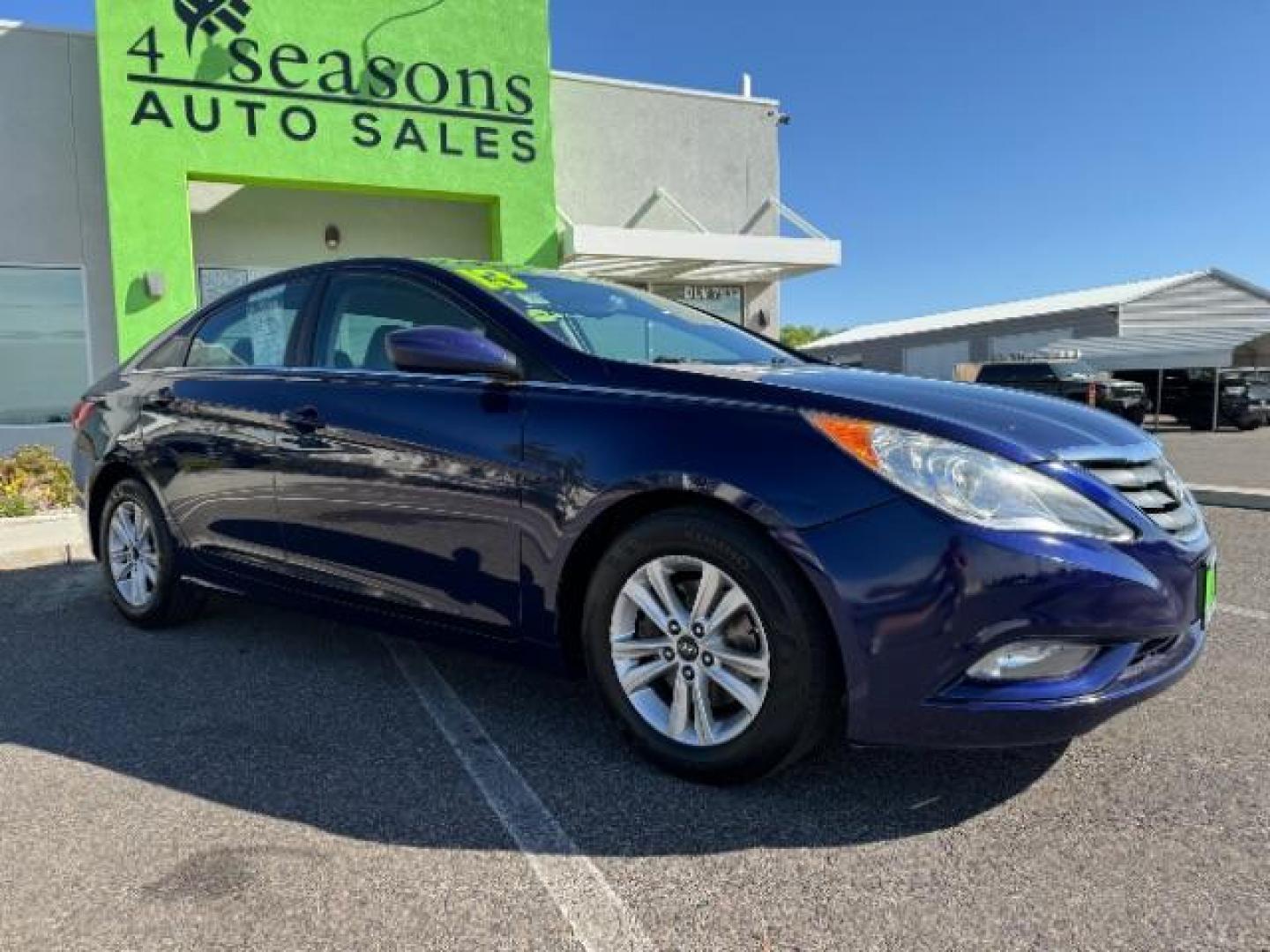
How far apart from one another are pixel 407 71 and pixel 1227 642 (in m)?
10.0

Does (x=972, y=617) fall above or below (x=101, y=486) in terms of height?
below

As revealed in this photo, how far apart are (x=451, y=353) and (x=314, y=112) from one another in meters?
9.00

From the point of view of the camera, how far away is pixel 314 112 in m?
10.6

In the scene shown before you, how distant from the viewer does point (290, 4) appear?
Answer: 34.1 feet

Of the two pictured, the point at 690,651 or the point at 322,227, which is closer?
the point at 690,651

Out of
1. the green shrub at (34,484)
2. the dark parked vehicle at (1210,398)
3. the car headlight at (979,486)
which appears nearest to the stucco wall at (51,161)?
the green shrub at (34,484)

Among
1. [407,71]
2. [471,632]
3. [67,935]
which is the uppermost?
[407,71]

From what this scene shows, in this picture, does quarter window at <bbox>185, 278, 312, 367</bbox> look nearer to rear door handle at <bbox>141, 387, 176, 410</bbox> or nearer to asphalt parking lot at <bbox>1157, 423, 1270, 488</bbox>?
rear door handle at <bbox>141, 387, 176, 410</bbox>

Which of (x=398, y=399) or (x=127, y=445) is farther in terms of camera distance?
(x=127, y=445)

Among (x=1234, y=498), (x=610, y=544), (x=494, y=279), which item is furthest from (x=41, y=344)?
(x=1234, y=498)

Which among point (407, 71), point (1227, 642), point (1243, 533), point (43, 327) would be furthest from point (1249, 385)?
point (43, 327)

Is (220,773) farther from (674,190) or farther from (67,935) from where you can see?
(674,190)

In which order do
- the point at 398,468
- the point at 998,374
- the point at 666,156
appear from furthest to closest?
the point at 998,374 → the point at 666,156 → the point at 398,468

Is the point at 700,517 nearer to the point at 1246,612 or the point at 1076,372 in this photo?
the point at 1246,612
